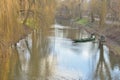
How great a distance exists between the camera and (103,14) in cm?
3053

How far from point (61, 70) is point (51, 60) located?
2607 mm

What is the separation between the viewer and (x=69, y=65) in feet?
62.2

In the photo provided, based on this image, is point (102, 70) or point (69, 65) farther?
point (69, 65)

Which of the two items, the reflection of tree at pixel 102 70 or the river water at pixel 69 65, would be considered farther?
the reflection of tree at pixel 102 70

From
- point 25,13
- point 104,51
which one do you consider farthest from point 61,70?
point 25,13

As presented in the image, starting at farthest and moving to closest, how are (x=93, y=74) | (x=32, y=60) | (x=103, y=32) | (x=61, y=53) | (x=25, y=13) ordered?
1. (x=103, y=32)
2. (x=25, y=13)
3. (x=61, y=53)
4. (x=32, y=60)
5. (x=93, y=74)

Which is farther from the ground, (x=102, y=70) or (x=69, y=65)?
(x=69, y=65)

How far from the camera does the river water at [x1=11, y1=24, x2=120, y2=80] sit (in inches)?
642

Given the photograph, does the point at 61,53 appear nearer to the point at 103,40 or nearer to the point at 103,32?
the point at 103,40

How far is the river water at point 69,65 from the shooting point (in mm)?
16312

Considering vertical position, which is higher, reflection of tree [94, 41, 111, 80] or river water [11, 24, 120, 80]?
river water [11, 24, 120, 80]

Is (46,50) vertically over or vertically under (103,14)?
under

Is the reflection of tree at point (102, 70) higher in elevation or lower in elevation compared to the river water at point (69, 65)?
lower

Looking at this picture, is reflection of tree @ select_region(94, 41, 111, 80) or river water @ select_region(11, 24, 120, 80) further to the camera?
reflection of tree @ select_region(94, 41, 111, 80)
